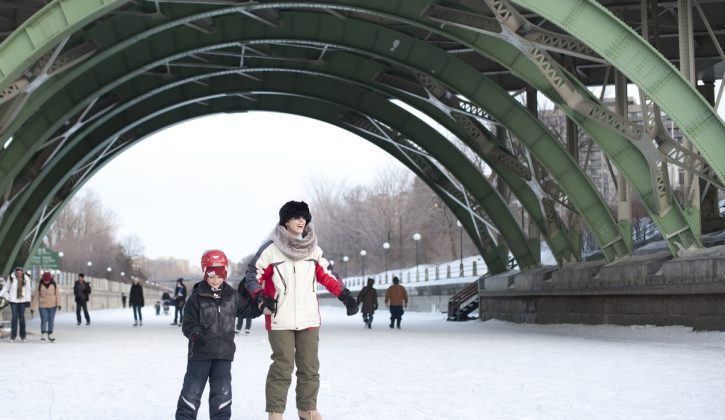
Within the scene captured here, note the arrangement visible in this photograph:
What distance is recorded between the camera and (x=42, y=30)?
61.2 feet

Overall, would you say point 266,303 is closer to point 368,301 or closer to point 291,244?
point 291,244

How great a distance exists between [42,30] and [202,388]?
13.1 metres

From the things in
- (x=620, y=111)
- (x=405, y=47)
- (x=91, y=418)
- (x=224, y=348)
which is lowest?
(x=91, y=418)

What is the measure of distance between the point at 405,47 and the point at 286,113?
508 inches

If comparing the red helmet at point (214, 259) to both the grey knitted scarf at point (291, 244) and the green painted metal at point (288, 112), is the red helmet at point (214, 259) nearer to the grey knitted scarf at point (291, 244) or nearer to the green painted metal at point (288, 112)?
the grey knitted scarf at point (291, 244)

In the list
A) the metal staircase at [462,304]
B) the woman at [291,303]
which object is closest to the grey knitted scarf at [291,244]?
the woman at [291,303]

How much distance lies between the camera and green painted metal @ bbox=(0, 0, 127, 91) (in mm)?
18516

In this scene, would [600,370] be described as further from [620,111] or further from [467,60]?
[467,60]

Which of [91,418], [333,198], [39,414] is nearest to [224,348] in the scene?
[91,418]

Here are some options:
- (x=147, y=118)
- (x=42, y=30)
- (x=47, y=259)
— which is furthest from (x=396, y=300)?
(x=47, y=259)

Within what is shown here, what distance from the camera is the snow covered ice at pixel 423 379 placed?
8984 millimetres

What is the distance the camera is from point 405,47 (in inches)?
1097

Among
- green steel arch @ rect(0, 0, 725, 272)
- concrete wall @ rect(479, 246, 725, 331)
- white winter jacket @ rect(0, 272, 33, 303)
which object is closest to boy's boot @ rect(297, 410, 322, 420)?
green steel arch @ rect(0, 0, 725, 272)

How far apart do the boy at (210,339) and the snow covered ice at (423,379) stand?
1294 millimetres
